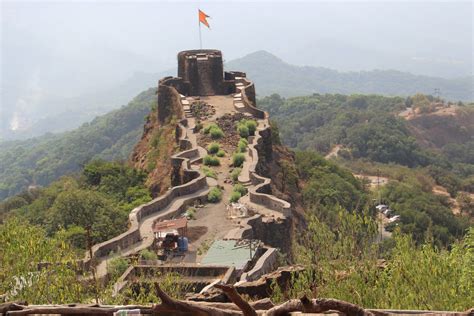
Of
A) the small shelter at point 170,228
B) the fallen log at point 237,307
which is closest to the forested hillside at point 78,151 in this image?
the small shelter at point 170,228

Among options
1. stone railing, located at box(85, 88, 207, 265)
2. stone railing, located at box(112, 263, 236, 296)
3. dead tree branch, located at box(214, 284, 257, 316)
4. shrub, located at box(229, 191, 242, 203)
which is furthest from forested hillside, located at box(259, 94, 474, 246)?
dead tree branch, located at box(214, 284, 257, 316)

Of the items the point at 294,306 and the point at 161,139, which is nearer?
the point at 294,306

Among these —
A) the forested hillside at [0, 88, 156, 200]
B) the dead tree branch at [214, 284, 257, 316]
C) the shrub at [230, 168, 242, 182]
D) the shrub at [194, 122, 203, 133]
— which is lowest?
the forested hillside at [0, 88, 156, 200]

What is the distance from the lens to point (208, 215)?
1107 inches

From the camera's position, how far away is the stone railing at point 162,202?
77.2ft

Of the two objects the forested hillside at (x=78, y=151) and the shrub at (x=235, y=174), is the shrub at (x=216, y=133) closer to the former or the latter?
the shrub at (x=235, y=174)

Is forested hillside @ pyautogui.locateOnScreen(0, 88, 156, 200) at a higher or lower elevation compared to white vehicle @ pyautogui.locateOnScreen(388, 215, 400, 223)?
lower

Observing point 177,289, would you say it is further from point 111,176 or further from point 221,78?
point 221,78

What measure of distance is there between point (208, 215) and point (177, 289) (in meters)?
11.3

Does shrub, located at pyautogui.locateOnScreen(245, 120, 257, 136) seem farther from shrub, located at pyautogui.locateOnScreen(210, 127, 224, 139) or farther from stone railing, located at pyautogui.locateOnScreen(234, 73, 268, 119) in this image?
stone railing, located at pyautogui.locateOnScreen(234, 73, 268, 119)

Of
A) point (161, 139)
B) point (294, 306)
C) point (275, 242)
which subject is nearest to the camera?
point (294, 306)

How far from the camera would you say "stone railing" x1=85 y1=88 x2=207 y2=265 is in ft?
77.2

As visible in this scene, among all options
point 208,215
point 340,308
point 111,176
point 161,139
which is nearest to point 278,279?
point 340,308

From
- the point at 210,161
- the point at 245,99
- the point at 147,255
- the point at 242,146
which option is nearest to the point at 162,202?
the point at 147,255
